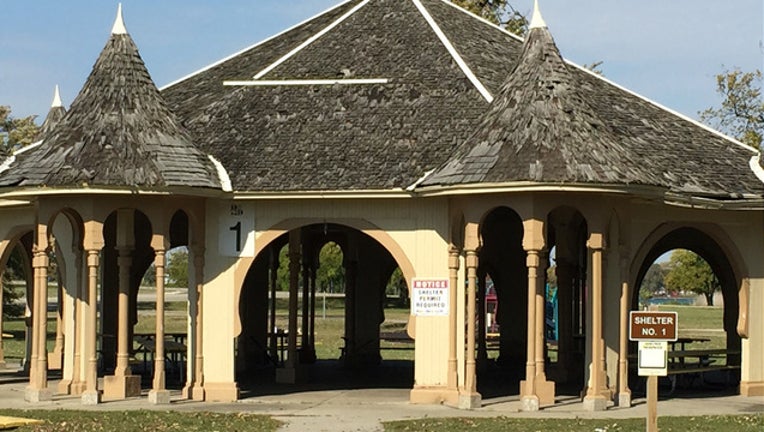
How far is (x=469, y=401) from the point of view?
2252 centimetres

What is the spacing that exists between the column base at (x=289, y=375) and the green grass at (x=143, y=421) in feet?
19.4

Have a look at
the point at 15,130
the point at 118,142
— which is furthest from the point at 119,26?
the point at 15,130

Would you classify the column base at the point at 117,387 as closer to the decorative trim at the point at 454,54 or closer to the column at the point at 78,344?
the column at the point at 78,344

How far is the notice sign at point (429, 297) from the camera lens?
23.7m

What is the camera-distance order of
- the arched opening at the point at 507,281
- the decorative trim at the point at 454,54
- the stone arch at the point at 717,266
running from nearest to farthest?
the decorative trim at the point at 454,54 < the stone arch at the point at 717,266 < the arched opening at the point at 507,281

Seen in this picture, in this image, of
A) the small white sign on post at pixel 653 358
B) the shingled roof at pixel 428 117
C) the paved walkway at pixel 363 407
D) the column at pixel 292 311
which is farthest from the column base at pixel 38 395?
the small white sign on post at pixel 653 358

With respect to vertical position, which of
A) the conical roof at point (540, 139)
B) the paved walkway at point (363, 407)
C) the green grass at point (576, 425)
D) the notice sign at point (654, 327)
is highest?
the conical roof at point (540, 139)

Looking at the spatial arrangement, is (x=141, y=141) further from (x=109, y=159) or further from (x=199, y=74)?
(x=199, y=74)

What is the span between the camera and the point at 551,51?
918 inches

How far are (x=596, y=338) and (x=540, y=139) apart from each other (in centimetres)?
332

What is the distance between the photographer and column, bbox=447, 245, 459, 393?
23.3 m

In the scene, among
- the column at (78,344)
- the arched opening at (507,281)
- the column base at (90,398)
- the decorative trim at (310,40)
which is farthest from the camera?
the arched opening at (507,281)

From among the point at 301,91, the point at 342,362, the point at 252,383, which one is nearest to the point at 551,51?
the point at 301,91

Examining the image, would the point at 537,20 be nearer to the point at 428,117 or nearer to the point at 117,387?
the point at 428,117
